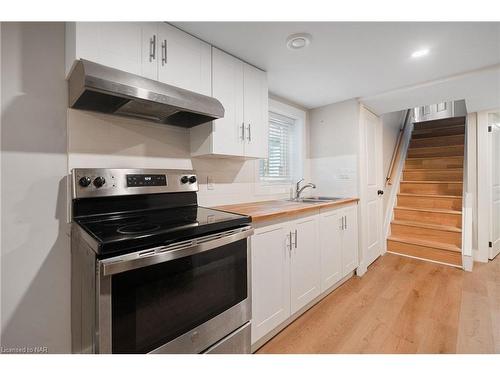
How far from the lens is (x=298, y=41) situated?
5.11 ft

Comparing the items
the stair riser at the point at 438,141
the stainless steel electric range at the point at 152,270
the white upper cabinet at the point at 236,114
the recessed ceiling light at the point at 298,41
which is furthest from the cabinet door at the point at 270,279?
the stair riser at the point at 438,141

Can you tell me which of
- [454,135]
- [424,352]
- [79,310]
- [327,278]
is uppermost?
[454,135]

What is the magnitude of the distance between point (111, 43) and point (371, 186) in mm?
3031

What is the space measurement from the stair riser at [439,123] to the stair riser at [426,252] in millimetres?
2993

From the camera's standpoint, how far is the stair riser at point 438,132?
434 cm

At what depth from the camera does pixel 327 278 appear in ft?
7.07

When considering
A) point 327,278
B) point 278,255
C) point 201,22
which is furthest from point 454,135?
point 201,22

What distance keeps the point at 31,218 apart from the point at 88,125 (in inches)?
22.3

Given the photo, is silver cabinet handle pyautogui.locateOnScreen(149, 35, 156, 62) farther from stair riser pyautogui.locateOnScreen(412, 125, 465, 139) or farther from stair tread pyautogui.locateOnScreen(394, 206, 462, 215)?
stair riser pyautogui.locateOnScreen(412, 125, 465, 139)

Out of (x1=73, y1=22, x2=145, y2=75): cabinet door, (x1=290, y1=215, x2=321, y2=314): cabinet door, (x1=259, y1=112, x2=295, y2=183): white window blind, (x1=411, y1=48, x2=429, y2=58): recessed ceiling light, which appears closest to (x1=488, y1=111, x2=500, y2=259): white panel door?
(x1=411, y1=48, x2=429, y2=58): recessed ceiling light

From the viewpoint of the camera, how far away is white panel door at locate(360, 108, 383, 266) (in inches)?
110

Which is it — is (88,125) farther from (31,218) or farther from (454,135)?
(454,135)
